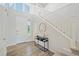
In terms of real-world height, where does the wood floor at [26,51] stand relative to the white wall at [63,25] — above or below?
below

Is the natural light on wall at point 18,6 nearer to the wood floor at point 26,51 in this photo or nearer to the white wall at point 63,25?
the white wall at point 63,25

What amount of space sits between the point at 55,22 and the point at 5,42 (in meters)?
0.72

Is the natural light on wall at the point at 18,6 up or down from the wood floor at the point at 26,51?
up

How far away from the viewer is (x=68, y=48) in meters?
1.68

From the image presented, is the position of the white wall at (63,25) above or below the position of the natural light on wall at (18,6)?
below

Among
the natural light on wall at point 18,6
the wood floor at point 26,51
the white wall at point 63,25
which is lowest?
the wood floor at point 26,51

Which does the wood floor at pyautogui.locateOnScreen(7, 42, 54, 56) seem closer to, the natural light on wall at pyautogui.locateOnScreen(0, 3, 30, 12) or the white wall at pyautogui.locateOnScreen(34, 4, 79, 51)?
the white wall at pyautogui.locateOnScreen(34, 4, 79, 51)

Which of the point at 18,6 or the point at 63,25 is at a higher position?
the point at 18,6

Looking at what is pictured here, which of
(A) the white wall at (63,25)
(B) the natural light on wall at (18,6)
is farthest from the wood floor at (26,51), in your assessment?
(B) the natural light on wall at (18,6)

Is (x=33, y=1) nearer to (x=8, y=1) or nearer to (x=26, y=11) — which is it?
(x=26, y=11)

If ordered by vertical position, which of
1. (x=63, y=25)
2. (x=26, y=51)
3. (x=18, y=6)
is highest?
(x=18, y=6)

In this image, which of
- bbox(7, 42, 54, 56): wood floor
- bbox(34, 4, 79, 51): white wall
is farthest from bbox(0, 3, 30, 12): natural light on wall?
bbox(7, 42, 54, 56): wood floor

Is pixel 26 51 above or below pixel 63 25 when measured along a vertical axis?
below

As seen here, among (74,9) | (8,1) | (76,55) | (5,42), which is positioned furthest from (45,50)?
(8,1)
